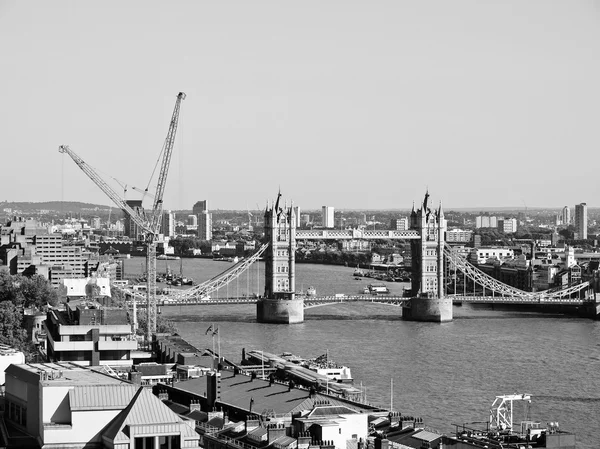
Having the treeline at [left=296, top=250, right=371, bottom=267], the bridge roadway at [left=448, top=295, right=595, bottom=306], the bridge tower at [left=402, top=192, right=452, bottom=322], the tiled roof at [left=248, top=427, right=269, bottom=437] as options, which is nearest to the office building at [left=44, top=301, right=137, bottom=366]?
the tiled roof at [left=248, top=427, right=269, bottom=437]

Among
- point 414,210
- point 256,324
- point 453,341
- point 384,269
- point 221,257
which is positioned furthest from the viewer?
point 221,257

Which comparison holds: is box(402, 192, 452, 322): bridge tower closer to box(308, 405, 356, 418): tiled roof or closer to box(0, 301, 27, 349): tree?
box(0, 301, 27, 349): tree

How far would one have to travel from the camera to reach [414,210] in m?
92.9

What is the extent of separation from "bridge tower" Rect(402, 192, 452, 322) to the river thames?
3.78ft

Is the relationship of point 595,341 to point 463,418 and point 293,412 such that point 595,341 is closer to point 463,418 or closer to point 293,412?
point 463,418

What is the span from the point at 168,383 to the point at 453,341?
34.6 metres

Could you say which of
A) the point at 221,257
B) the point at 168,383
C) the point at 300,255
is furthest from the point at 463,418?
the point at 221,257

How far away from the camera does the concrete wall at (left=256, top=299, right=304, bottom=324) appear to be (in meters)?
79.6

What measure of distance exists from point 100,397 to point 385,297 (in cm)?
6637

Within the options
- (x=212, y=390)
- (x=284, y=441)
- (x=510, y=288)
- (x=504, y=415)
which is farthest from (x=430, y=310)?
(x=284, y=441)

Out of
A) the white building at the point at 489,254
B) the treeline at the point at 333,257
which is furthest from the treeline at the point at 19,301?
the treeline at the point at 333,257

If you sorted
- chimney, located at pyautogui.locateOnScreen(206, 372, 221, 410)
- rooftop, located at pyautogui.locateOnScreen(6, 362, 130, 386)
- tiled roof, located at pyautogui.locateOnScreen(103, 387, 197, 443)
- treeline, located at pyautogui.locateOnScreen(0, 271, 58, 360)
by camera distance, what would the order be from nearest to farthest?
tiled roof, located at pyautogui.locateOnScreen(103, 387, 197, 443)
rooftop, located at pyautogui.locateOnScreen(6, 362, 130, 386)
chimney, located at pyautogui.locateOnScreen(206, 372, 221, 410)
treeline, located at pyautogui.locateOnScreen(0, 271, 58, 360)

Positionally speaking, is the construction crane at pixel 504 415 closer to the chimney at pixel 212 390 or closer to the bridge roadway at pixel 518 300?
the chimney at pixel 212 390

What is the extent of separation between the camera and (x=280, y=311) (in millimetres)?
79750
